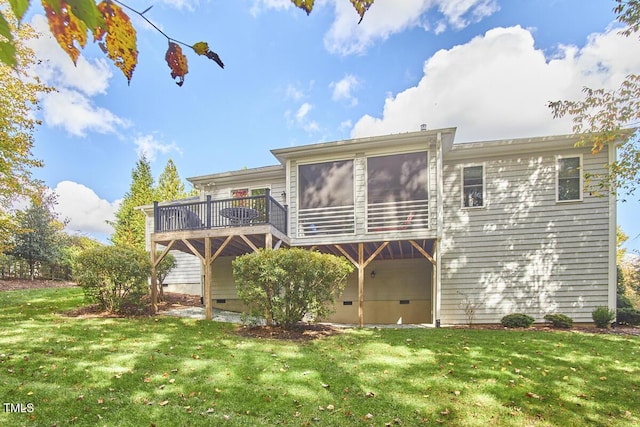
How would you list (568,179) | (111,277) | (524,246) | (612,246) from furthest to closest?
1. (524,246)
2. (568,179)
3. (612,246)
4. (111,277)

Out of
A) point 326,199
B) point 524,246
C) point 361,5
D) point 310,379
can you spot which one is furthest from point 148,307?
point 524,246

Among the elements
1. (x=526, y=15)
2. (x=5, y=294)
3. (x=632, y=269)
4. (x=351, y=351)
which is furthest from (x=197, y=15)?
(x=632, y=269)

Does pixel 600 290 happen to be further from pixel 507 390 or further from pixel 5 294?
pixel 5 294

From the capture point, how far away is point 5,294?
1208 centimetres

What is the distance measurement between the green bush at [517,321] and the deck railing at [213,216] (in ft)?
23.3

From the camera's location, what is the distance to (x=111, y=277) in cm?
928

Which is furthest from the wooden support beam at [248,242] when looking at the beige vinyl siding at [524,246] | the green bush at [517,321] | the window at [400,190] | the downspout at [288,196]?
the green bush at [517,321]

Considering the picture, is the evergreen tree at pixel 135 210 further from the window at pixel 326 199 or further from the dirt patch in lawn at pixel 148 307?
the window at pixel 326 199

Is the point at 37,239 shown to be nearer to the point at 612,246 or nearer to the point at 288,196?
the point at 288,196

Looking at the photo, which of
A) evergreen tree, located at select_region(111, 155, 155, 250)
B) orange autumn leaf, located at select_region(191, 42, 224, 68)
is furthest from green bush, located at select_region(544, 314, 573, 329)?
evergreen tree, located at select_region(111, 155, 155, 250)

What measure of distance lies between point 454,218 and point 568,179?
11.3ft

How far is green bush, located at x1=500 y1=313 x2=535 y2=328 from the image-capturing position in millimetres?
9297

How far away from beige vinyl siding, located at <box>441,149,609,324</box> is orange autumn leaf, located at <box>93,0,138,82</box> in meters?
10.7

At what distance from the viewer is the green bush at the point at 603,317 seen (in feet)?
29.9
